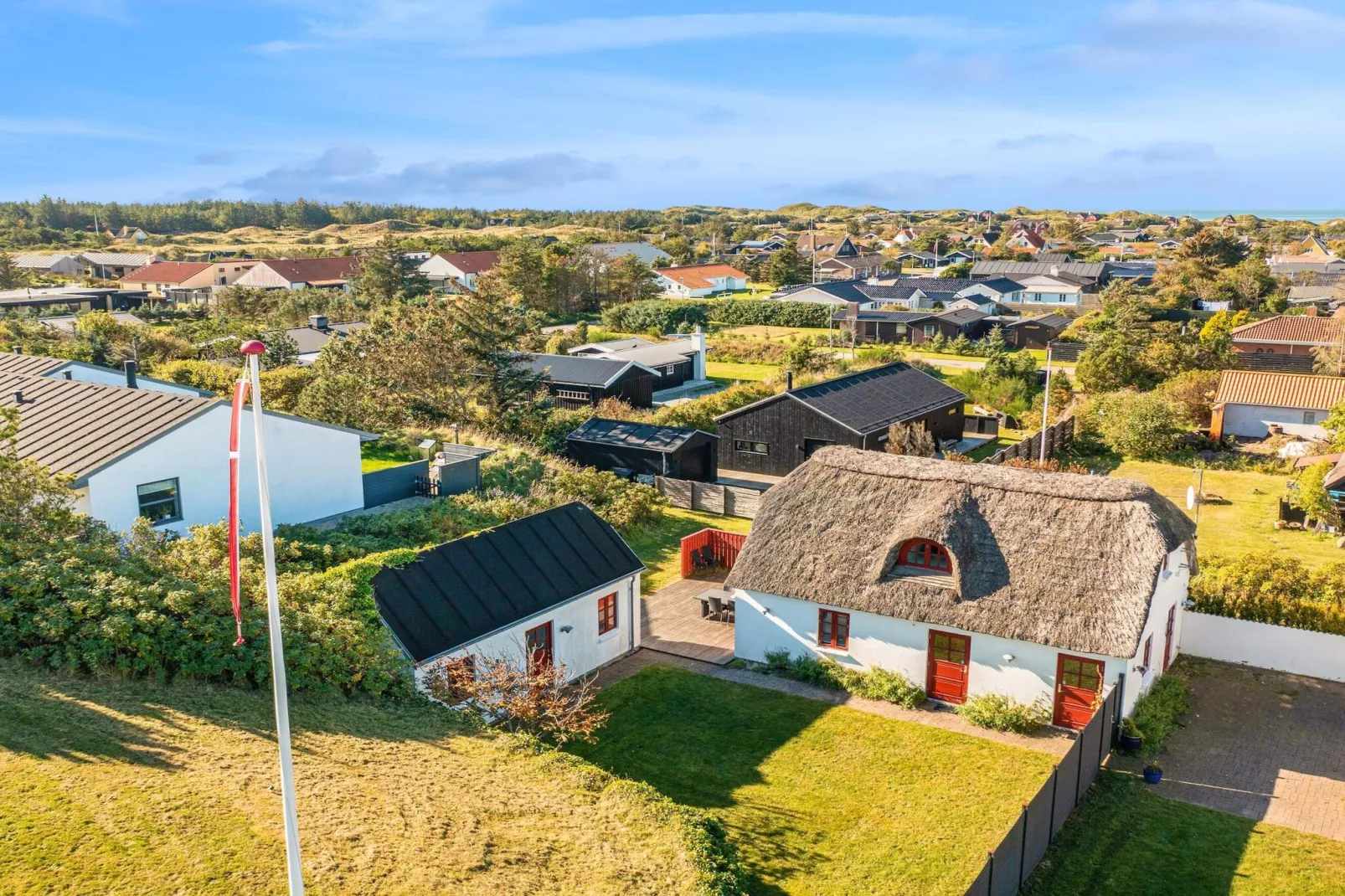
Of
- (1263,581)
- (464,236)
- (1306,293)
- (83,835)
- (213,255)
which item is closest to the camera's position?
(83,835)

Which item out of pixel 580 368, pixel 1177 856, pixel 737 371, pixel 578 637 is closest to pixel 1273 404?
pixel 737 371

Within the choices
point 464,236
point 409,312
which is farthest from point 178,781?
point 464,236

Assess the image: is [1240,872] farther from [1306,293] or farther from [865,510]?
[1306,293]

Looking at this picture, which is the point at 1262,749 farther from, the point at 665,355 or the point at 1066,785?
the point at 665,355

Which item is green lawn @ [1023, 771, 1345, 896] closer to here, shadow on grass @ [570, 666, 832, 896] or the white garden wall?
shadow on grass @ [570, 666, 832, 896]

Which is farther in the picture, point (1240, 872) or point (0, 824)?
point (1240, 872)

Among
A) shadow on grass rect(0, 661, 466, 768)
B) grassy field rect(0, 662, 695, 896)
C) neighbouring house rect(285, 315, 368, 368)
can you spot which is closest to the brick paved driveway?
grassy field rect(0, 662, 695, 896)

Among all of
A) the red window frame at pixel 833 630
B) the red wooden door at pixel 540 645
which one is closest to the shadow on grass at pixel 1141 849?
the red window frame at pixel 833 630
